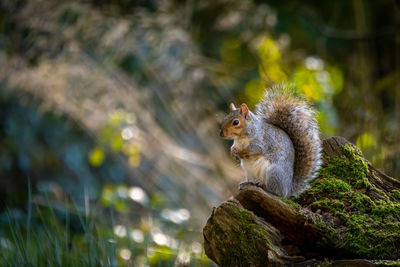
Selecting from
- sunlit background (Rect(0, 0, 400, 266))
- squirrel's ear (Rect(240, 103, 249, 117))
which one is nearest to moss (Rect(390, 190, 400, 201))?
squirrel's ear (Rect(240, 103, 249, 117))

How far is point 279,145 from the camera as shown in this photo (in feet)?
5.84

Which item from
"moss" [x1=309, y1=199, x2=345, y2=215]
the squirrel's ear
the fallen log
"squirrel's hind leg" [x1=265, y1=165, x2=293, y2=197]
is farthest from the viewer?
the squirrel's ear

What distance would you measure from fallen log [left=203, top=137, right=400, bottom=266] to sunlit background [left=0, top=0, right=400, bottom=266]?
2.51 meters

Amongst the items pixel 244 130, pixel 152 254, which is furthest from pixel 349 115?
pixel 244 130

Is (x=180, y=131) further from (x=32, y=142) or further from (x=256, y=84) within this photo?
(x=32, y=142)

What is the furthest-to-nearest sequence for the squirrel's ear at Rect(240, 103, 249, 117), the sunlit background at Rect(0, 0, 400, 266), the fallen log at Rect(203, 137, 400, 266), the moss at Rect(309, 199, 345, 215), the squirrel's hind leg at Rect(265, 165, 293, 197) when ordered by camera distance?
the sunlit background at Rect(0, 0, 400, 266) < the squirrel's ear at Rect(240, 103, 249, 117) < the squirrel's hind leg at Rect(265, 165, 293, 197) < the moss at Rect(309, 199, 345, 215) < the fallen log at Rect(203, 137, 400, 266)

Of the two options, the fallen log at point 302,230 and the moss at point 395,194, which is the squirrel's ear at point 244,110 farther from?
the moss at point 395,194

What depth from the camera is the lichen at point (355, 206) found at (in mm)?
1449

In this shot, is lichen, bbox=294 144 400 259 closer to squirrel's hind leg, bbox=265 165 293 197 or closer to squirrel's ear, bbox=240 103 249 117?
squirrel's hind leg, bbox=265 165 293 197

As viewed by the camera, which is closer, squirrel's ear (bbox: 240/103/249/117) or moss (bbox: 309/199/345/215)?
moss (bbox: 309/199/345/215)

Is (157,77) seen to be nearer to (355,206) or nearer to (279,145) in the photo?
(279,145)

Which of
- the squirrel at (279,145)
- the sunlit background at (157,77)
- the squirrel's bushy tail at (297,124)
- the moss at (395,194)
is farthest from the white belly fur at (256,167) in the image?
the sunlit background at (157,77)

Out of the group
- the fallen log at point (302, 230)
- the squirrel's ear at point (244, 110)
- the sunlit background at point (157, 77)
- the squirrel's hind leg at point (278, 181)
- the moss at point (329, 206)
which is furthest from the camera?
the sunlit background at point (157, 77)

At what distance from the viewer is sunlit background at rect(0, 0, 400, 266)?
4383 mm
